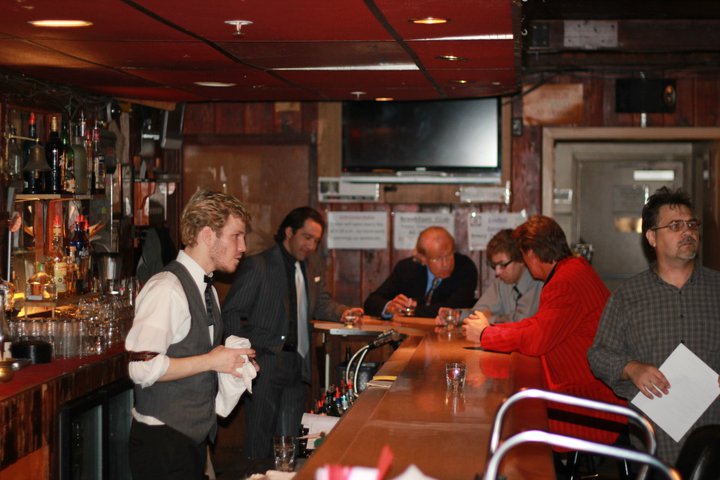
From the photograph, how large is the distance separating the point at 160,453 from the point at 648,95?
5.18 meters

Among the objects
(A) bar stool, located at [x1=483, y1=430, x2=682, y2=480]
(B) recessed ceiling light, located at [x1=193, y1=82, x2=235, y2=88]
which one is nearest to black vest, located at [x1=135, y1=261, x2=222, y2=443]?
(A) bar stool, located at [x1=483, y1=430, x2=682, y2=480]

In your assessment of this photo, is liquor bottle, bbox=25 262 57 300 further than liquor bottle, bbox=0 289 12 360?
Yes

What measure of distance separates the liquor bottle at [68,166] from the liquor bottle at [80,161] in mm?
46

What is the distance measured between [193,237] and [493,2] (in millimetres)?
1412

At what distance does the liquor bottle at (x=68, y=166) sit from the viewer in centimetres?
539

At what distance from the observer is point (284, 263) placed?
5.68m

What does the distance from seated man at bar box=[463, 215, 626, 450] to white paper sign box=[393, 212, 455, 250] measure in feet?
9.38

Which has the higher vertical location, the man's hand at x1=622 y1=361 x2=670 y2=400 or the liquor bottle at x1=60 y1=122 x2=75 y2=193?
the liquor bottle at x1=60 y1=122 x2=75 y2=193

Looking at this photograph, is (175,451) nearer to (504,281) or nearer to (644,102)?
(504,281)

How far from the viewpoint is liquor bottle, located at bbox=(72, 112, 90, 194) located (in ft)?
18.3

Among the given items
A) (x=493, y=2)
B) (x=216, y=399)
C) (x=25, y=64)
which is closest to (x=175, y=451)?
(x=216, y=399)

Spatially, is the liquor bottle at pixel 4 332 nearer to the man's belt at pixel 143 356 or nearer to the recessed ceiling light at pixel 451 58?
the man's belt at pixel 143 356

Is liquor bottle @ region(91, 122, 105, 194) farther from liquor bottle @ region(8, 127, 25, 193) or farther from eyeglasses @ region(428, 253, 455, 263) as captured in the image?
eyeglasses @ region(428, 253, 455, 263)

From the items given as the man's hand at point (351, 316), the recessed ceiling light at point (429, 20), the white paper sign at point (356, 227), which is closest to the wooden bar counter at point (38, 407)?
the man's hand at point (351, 316)
